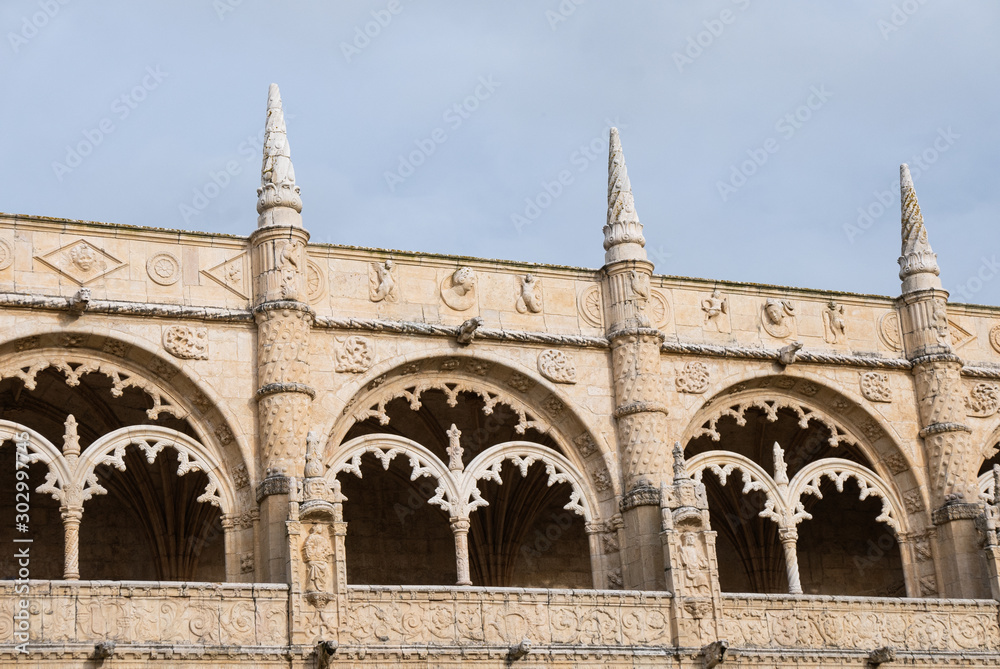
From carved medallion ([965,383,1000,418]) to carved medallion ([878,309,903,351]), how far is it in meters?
1.49

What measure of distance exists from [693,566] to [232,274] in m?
7.73

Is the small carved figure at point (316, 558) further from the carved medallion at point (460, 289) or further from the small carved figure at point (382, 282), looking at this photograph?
the carved medallion at point (460, 289)

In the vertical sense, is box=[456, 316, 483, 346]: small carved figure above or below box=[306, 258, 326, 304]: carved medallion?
below

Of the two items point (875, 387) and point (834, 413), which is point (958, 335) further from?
point (834, 413)

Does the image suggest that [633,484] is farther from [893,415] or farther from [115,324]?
[115,324]

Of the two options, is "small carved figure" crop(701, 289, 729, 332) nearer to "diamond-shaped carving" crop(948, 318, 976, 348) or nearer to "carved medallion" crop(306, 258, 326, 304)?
"diamond-shaped carving" crop(948, 318, 976, 348)

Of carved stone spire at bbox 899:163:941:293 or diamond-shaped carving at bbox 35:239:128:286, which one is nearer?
diamond-shaped carving at bbox 35:239:128:286

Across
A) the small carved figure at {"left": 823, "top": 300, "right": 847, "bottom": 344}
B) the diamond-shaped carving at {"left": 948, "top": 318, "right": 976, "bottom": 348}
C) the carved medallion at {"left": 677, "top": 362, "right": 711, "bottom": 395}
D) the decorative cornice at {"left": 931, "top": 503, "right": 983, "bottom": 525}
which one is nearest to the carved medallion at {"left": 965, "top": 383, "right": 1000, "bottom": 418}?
the diamond-shaped carving at {"left": 948, "top": 318, "right": 976, "bottom": 348}

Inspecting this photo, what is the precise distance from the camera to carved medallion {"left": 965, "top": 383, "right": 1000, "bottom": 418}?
2806 cm

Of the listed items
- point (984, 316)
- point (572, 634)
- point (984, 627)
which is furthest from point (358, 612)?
point (984, 316)

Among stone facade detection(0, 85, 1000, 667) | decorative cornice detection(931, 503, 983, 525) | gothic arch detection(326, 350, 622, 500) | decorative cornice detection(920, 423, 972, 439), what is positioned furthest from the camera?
decorative cornice detection(920, 423, 972, 439)

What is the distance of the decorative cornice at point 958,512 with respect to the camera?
87.2 feet

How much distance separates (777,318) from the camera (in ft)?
89.4

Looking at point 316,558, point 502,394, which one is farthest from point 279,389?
point 502,394
